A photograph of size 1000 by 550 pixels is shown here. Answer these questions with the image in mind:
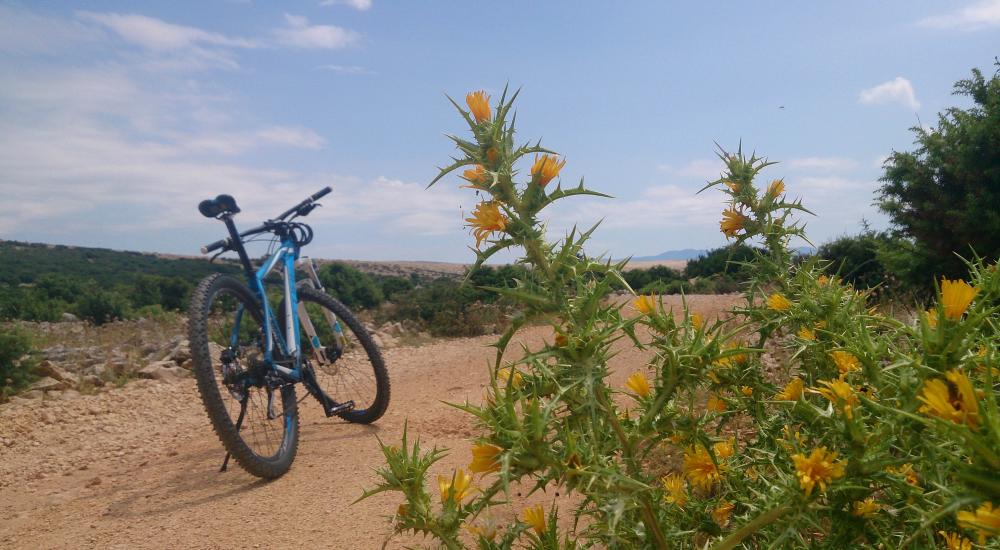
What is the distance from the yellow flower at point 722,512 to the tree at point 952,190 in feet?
18.8

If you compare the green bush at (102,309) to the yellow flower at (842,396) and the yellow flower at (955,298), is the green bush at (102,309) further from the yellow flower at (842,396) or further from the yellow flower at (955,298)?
the yellow flower at (955,298)

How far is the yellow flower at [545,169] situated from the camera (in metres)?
1.17

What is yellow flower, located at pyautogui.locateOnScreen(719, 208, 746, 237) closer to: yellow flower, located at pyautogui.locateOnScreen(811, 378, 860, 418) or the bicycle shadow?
yellow flower, located at pyautogui.locateOnScreen(811, 378, 860, 418)

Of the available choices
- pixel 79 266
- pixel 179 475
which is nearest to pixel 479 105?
pixel 179 475

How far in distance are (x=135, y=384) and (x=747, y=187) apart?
560 cm

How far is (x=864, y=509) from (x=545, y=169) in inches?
33.0

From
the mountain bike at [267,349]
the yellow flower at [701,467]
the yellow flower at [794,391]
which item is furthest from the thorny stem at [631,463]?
the mountain bike at [267,349]

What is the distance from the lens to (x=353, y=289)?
11.9m

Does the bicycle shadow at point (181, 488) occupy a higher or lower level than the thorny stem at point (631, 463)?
lower

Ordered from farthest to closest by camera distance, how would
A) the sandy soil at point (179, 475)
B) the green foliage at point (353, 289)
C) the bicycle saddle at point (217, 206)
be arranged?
the green foliage at point (353, 289)
the bicycle saddle at point (217, 206)
the sandy soil at point (179, 475)

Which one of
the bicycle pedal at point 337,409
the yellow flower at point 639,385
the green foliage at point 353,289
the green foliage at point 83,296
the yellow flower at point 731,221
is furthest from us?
the green foliage at point 353,289

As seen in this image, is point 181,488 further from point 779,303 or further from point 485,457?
point 779,303

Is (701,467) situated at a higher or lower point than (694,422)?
lower

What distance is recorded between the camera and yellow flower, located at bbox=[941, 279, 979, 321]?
2.86ft
